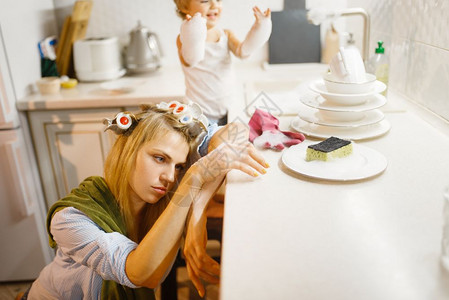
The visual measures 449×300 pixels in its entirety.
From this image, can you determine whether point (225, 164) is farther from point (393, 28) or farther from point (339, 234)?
point (393, 28)

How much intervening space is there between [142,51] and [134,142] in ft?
4.21

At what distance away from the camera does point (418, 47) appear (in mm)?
1356

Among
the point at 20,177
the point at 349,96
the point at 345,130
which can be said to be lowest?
the point at 20,177

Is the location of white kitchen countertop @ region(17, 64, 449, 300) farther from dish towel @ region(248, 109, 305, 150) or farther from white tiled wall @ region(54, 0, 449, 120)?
white tiled wall @ region(54, 0, 449, 120)

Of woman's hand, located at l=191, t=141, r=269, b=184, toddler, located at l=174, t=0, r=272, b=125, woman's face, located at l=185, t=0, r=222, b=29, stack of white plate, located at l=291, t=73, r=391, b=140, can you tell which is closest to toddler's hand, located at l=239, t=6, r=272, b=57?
toddler, located at l=174, t=0, r=272, b=125

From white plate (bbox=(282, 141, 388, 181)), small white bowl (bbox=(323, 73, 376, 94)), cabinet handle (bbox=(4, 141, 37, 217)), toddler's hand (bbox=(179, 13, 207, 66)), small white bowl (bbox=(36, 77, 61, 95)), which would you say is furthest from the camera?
small white bowl (bbox=(36, 77, 61, 95))

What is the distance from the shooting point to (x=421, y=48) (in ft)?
4.38

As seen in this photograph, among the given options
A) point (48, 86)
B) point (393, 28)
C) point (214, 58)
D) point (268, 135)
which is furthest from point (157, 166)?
point (48, 86)

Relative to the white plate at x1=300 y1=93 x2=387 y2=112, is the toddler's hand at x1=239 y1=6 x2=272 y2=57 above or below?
above

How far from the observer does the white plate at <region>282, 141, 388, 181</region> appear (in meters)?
0.91

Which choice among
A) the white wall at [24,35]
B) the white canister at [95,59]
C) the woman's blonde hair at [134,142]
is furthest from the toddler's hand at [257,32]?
the white wall at [24,35]

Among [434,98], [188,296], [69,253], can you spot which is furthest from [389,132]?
[188,296]

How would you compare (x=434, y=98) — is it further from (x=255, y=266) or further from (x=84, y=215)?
(x=84, y=215)

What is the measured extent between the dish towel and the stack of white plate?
0.19ft
